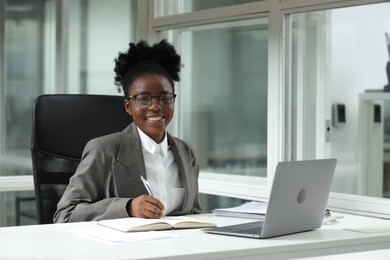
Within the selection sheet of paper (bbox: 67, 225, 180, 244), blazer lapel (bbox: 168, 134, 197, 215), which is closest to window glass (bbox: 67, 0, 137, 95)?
blazer lapel (bbox: 168, 134, 197, 215)

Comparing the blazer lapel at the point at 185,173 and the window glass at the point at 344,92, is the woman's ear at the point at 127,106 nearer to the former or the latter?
the blazer lapel at the point at 185,173

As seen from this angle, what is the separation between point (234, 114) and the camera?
13.4ft

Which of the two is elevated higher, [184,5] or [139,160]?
[184,5]

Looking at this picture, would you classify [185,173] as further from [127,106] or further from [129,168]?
[127,106]

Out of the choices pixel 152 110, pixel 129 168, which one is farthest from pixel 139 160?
pixel 152 110

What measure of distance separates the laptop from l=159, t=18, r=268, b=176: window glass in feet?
5.17

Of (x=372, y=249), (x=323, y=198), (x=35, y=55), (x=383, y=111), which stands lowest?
(x=372, y=249)

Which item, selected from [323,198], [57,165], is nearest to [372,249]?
[323,198]

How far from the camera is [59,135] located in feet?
9.29

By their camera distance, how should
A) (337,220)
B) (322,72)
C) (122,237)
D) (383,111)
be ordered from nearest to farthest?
1. (122,237)
2. (337,220)
3. (383,111)
4. (322,72)

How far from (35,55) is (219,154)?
4.05ft

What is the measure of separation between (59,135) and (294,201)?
3.63 ft

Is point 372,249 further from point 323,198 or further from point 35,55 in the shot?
point 35,55

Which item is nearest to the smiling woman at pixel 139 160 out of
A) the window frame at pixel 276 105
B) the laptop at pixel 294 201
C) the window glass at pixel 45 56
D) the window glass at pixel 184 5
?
the laptop at pixel 294 201
